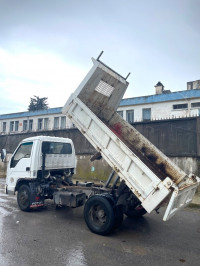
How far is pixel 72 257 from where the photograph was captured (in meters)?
4.05

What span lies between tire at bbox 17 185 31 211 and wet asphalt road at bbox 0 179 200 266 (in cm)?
22

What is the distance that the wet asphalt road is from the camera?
3.98 meters

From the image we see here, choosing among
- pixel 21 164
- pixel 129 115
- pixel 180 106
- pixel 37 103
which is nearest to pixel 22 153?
pixel 21 164

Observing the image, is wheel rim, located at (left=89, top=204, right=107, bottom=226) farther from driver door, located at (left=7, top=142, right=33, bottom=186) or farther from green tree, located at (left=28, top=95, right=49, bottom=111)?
green tree, located at (left=28, top=95, right=49, bottom=111)

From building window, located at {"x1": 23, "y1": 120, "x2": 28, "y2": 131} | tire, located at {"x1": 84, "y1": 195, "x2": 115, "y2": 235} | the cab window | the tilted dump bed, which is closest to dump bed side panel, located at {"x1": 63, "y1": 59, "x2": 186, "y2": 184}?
the tilted dump bed

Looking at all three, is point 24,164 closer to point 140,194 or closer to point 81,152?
point 140,194

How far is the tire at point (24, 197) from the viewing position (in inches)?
270

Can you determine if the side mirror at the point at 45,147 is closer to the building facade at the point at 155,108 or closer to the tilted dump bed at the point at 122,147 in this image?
the tilted dump bed at the point at 122,147

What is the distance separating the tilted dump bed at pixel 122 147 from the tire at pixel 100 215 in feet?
2.64

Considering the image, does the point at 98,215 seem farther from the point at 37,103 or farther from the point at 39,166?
the point at 37,103

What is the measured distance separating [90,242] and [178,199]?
82.7 inches

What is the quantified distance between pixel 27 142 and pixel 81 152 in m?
7.99

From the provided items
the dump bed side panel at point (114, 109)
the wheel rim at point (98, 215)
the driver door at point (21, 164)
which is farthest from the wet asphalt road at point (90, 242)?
the dump bed side panel at point (114, 109)

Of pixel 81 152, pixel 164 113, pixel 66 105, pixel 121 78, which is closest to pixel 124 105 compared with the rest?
pixel 164 113
